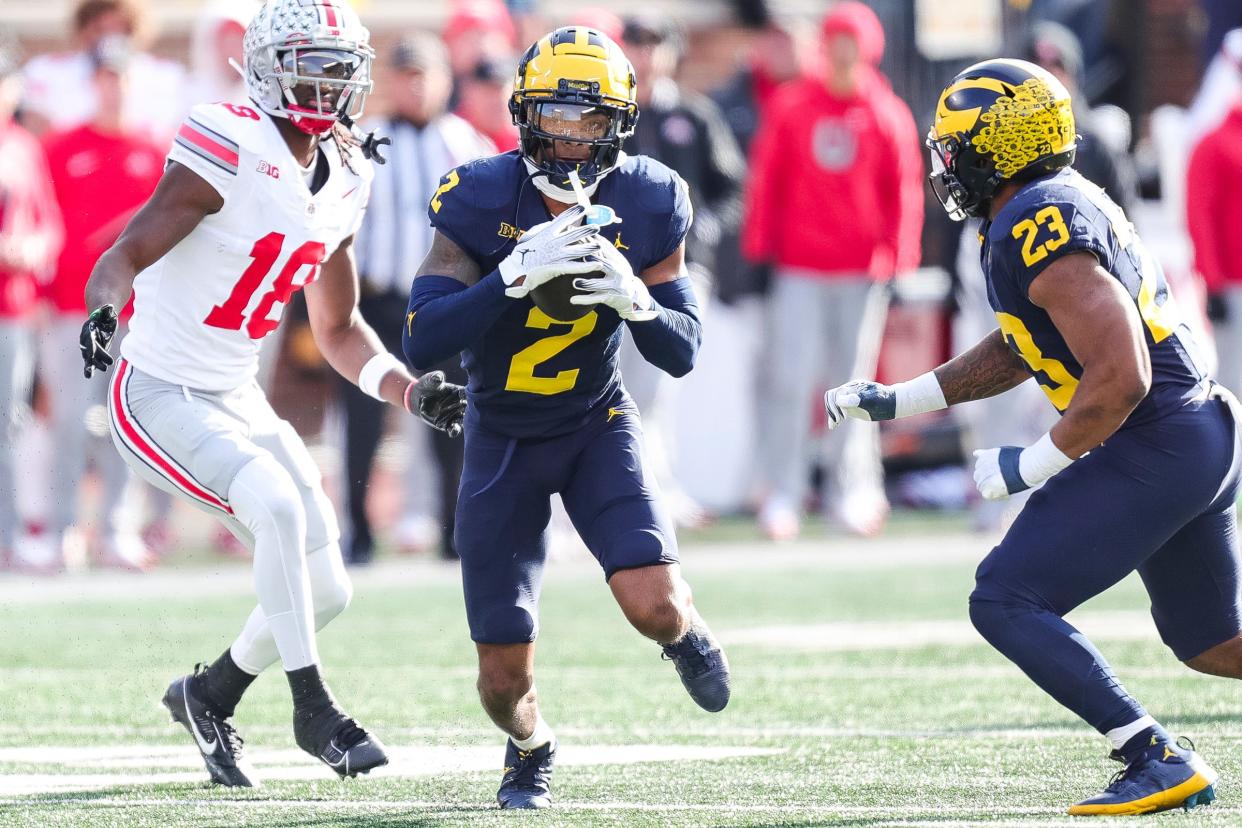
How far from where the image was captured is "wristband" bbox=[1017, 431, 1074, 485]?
4480mm

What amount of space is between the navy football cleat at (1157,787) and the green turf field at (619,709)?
0.17ft

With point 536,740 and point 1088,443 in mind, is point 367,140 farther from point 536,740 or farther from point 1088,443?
point 1088,443

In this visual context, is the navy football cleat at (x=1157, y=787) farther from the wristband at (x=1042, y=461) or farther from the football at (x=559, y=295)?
the football at (x=559, y=295)

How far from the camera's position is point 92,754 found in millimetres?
5730

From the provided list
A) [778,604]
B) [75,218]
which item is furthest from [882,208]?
[75,218]

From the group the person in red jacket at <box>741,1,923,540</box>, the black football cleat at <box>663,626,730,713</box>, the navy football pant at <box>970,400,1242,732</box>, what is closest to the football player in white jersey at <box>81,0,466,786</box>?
the black football cleat at <box>663,626,730,713</box>

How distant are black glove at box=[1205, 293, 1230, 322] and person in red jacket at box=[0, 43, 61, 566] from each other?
5.81 meters

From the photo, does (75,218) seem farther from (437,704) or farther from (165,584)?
(437,704)

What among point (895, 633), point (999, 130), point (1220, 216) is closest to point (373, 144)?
point (999, 130)

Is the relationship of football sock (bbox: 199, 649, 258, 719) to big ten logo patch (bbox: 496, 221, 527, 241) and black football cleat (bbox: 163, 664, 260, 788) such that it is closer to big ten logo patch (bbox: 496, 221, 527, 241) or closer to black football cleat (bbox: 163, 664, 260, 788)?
black football cleat (bbox: 163, 664, 260, 788)

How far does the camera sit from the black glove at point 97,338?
4.89 m

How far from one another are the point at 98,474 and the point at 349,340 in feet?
19.1

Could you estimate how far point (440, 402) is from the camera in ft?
17.4

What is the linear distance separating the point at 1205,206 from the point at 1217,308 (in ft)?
1.84
